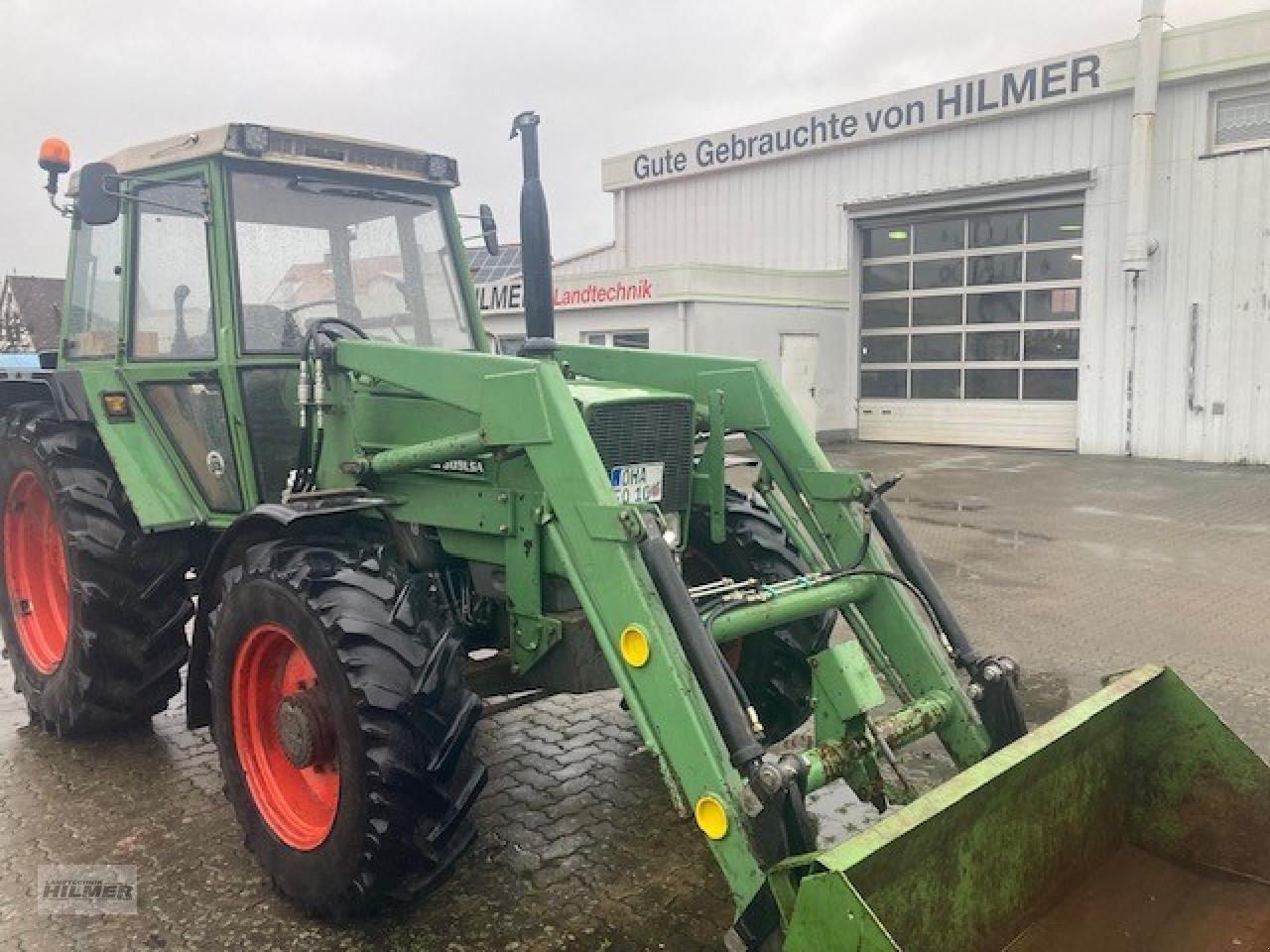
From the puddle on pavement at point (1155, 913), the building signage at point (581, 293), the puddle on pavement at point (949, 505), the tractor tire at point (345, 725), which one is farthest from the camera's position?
the building signage at point (581, 293)

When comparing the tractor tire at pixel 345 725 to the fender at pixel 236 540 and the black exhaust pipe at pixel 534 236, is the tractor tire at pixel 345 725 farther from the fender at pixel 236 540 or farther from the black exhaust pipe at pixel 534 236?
the black exhaust pipe at pixel 534 236

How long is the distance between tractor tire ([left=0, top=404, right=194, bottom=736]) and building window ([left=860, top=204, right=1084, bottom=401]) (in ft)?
46.6

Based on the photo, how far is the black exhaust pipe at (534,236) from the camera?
381cm

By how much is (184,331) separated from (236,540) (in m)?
1.12

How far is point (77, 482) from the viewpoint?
443 cm

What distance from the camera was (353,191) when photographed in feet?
14.2

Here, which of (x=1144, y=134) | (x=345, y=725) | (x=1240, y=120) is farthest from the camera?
(x=1144, y=134)

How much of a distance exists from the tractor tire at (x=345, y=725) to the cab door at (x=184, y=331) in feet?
2.97

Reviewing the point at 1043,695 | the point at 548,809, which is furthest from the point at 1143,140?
the point at 548,809

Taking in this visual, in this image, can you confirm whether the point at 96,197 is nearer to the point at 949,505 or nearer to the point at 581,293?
the point at 949,505

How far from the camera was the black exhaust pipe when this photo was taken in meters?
3.81

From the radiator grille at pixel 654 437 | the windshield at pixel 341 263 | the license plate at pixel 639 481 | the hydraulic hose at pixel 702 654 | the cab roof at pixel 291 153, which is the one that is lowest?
the hydraulic hose at pixel 702 654

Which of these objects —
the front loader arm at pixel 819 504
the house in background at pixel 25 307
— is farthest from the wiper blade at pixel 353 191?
the house in background at pixel 25 307

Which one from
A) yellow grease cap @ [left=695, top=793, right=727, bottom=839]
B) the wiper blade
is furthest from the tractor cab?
yellow grease cap @ [left=695, top=793, right=727, bottom=839]
